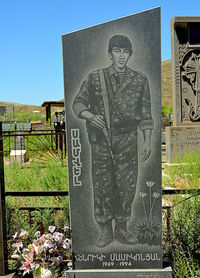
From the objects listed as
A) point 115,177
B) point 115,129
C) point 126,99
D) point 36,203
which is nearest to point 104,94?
point 126,99

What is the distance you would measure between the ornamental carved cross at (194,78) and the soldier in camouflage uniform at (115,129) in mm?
6092

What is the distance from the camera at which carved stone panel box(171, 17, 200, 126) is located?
8258mm

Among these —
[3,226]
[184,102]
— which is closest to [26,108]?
[184,102]

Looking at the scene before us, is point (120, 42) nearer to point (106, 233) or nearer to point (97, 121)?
point (97, 121)

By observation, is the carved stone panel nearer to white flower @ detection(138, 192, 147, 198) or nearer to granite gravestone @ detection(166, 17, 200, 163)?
granite gravestone @ detection(166, 17, 200, 163)

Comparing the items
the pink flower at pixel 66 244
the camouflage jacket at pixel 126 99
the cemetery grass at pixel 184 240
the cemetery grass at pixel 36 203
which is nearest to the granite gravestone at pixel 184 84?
the cemetery grass at pixel 36 203

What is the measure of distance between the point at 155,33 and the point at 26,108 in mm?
64888

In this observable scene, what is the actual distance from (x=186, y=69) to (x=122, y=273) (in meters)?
6.64

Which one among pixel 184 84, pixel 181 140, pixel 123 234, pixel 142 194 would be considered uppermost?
pixel 184 84

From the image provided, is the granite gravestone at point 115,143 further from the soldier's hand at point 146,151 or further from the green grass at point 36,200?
the green grass at point 36,200

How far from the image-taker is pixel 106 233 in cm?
276

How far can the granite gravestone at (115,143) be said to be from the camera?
2.63m

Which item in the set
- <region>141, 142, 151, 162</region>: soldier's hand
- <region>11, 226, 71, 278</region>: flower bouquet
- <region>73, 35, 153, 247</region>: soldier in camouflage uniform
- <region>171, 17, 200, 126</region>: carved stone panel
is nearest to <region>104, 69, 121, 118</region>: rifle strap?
<region>73, 35, 153, 247</region>: soldier in camouflage uniform

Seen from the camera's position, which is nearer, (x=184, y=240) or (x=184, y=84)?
(x=184, y=240)
